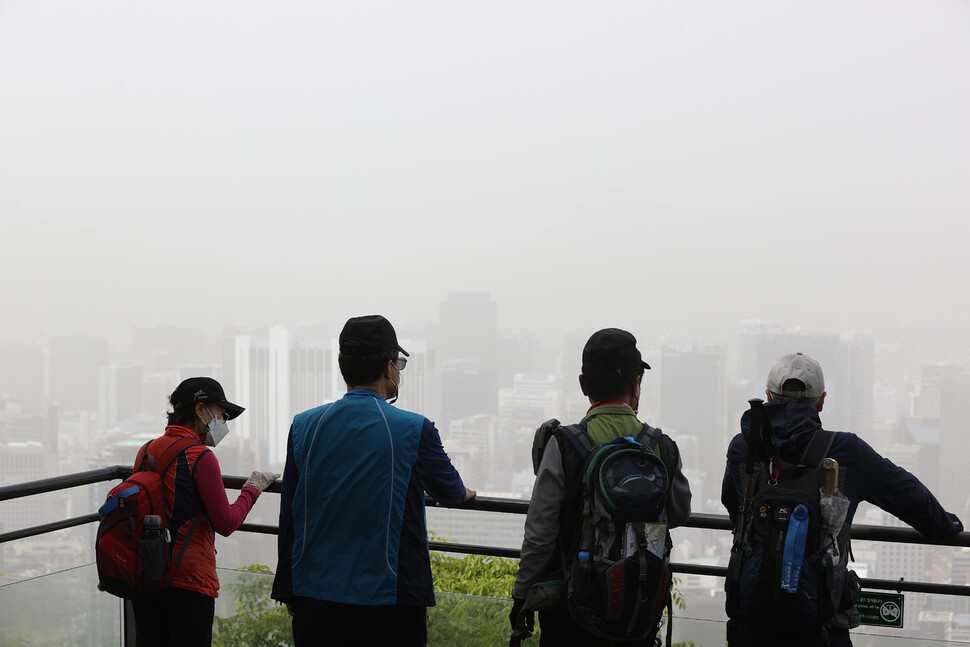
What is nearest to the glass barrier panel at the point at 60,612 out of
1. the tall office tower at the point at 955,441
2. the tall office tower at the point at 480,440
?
the tall office tower at the point at 480,440

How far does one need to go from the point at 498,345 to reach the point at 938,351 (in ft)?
54.0

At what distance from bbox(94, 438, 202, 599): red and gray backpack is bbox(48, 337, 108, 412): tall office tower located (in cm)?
3287

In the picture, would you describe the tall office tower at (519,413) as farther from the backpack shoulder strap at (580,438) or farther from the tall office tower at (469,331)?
the backpack shoulder strap at (580,438)

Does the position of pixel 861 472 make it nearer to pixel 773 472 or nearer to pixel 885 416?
pixel 773 472

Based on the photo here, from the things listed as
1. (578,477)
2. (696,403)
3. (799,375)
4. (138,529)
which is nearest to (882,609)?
(799,375)

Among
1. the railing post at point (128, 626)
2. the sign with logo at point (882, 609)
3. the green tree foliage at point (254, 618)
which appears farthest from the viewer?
the railing post at point (128, 626)

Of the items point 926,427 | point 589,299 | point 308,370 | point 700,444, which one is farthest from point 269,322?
point 926,427

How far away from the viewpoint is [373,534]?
1.88 m

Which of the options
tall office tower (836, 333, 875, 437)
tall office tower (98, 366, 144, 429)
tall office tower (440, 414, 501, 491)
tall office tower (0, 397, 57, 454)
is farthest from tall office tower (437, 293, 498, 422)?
tall office tower (0, 397, 57, 454)

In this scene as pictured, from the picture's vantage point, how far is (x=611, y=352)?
193 cm

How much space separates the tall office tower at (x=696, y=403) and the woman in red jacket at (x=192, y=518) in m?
22.8

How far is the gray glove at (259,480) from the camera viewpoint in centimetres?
252

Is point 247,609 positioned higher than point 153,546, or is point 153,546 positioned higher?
point 153,546

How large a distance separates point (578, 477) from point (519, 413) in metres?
29.8
